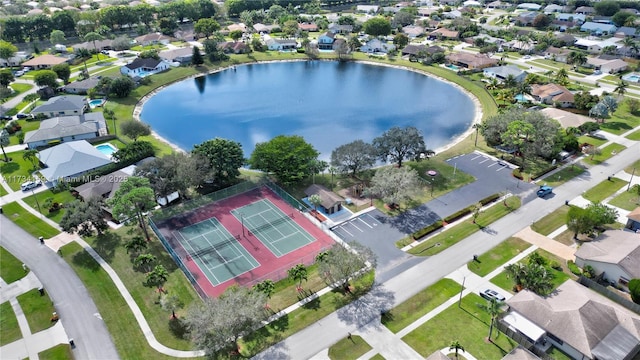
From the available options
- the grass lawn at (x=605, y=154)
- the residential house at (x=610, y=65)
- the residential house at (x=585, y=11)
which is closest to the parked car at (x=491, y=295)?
the grass lawn at (x=605, y=154)

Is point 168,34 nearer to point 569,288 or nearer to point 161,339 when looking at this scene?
point 161,339

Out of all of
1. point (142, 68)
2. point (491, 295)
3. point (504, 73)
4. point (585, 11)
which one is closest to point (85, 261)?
point (491, 295)

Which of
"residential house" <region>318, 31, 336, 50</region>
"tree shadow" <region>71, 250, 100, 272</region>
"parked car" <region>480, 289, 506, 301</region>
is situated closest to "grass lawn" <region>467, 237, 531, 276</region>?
"parked car" <region>480, 289, 506, 301</region>

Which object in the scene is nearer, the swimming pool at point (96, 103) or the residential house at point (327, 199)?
the residential house at point (327, 199)

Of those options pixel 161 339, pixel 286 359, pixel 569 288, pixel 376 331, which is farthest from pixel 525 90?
pixel 161 339

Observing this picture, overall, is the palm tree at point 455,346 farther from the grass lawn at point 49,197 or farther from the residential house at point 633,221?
the grass lawn at point 49,197

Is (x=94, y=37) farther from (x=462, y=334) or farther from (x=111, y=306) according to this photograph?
(x=462, y=334)

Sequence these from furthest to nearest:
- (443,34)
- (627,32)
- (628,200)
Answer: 1. (443,34)
2. (627,32)
3. (628,200)
